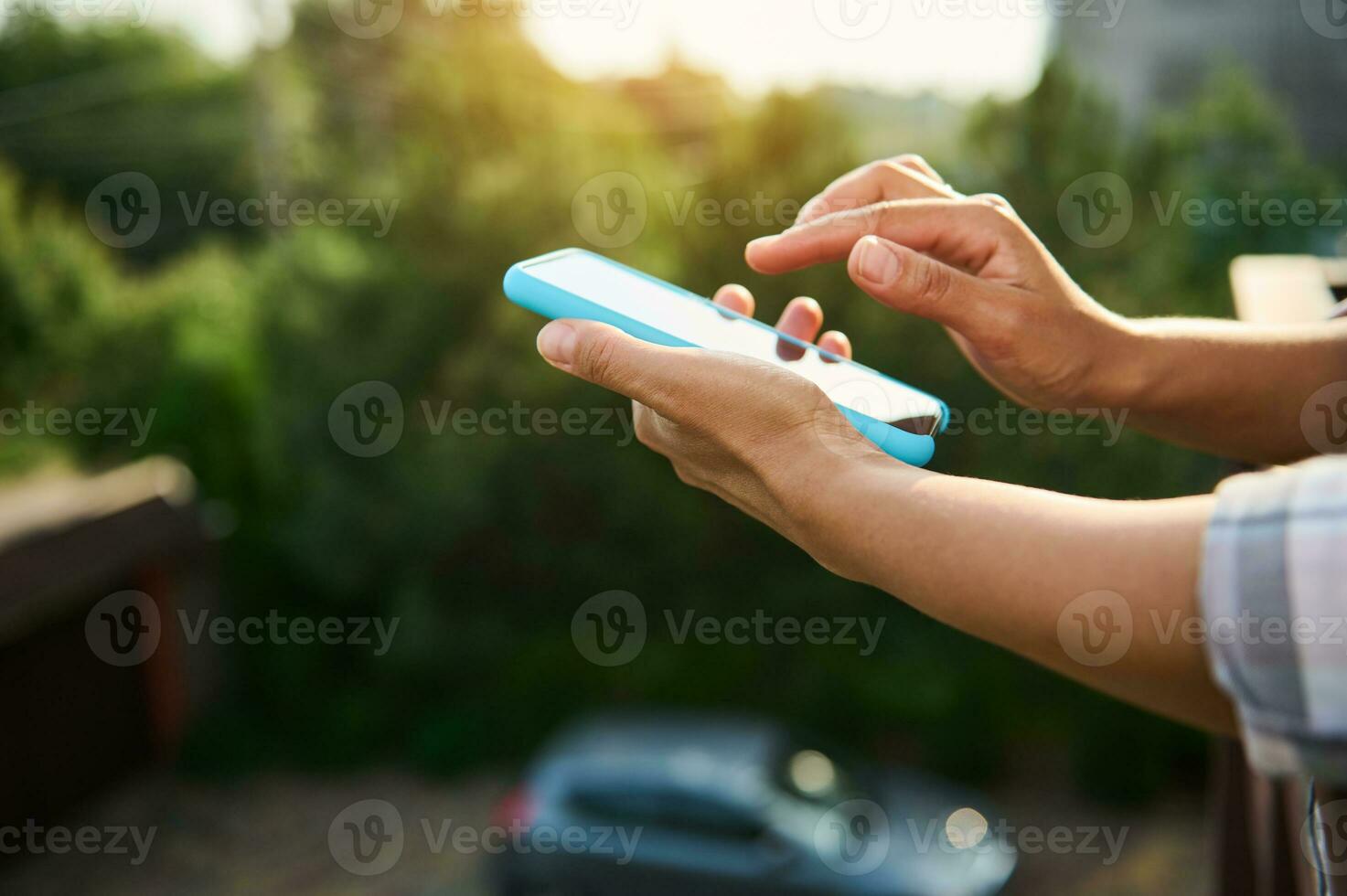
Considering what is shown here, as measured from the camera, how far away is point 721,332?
5.36ft

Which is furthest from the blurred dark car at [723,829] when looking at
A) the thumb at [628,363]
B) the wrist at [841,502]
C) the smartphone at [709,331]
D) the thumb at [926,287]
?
the wrist at [841,502]

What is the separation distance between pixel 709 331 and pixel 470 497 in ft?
25.7

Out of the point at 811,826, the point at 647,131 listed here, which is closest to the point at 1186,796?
the point at 811,826

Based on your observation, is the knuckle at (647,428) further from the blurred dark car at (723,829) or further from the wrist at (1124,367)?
the blurred dark car at (723,829)

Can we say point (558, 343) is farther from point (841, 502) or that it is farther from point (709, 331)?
point (841, 502)

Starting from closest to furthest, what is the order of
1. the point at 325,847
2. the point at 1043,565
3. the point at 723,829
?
the point at 1043,565, the point at 723,829, the point at 325,847

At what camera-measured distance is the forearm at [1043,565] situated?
2.37ft

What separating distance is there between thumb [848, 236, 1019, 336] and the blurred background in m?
6.81

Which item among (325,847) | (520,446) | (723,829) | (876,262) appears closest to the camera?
(876,262)

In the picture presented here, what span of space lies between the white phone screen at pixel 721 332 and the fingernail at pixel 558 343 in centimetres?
19

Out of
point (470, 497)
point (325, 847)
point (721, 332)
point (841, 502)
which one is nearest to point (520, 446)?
point (470, 497)

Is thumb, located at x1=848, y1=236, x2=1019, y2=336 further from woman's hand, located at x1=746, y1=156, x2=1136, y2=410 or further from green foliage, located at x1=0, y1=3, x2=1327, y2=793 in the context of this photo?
green foliage, located at x1=0, y1=3, x2=1327, y2=793

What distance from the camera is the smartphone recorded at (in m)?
1.36

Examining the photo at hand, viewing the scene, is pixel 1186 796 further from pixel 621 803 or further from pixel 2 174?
pixel 2 174
